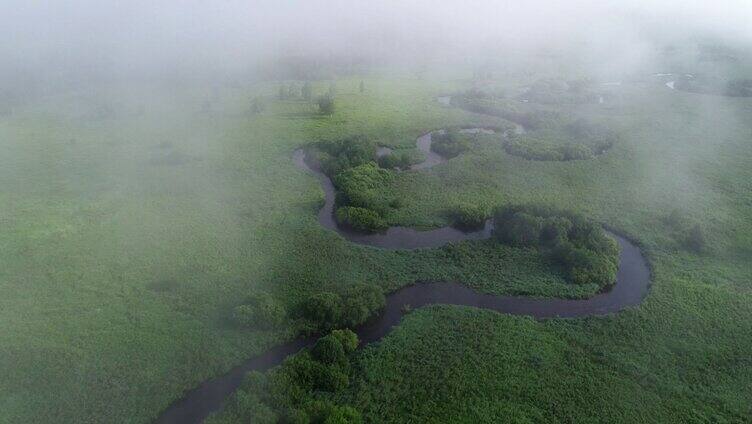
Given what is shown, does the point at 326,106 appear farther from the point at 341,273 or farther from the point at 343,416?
the point at 343,416

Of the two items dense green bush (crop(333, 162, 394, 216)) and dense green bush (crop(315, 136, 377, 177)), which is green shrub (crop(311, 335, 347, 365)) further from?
dense green bush (crop(315, 136, 377, 177))

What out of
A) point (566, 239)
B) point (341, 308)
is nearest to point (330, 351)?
point (341, 308)

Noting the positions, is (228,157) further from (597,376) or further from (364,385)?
(597,376)

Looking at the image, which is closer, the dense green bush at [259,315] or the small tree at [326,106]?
the dense green bush at [259,315]

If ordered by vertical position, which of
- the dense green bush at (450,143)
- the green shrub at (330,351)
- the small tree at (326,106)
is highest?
the small tree at (326,106)

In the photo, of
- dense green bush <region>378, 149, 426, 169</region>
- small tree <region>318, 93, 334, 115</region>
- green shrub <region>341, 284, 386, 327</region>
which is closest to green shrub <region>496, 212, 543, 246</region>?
green shrub <region>341, 284, 386, 327</region>

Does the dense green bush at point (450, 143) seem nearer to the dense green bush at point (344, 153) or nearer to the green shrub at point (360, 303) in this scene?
the dense green bush at point (344, 153)

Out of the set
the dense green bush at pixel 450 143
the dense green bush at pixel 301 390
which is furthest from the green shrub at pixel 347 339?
the dense green bush at pixel 450 143
